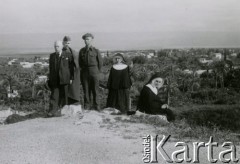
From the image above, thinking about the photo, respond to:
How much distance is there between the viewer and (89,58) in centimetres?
776

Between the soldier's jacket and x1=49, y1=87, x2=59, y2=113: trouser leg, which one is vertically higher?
the soldier's jacket

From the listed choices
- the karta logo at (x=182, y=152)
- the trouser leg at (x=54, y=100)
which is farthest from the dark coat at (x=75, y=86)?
the karta logo at (x=182, y=152)

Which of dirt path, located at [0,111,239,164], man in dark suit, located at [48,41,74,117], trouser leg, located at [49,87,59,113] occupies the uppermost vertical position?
man in dark suit, located at [48,41,74,117]

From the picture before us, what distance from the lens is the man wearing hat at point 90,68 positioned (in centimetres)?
775

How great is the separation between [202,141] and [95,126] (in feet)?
6.26

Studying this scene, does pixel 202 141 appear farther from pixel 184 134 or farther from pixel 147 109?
pixel 147 109

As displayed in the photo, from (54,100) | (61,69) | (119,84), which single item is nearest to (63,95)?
(54,100)

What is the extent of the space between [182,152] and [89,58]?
137 inches

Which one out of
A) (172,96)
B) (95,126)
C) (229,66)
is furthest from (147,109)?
(229,66)

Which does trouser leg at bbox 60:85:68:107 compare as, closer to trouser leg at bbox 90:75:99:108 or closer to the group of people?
the group of people

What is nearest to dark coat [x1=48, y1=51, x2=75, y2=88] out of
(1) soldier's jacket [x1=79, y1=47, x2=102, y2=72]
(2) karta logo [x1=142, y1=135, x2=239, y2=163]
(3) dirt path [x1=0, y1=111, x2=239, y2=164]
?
(1) soldier's jacket [x1=79, y1=47, x2=102, y2=72]

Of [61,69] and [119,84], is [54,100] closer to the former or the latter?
[61,69]

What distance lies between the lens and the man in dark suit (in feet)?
24.8

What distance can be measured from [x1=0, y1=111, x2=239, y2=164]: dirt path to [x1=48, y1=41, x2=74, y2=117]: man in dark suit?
55cm
